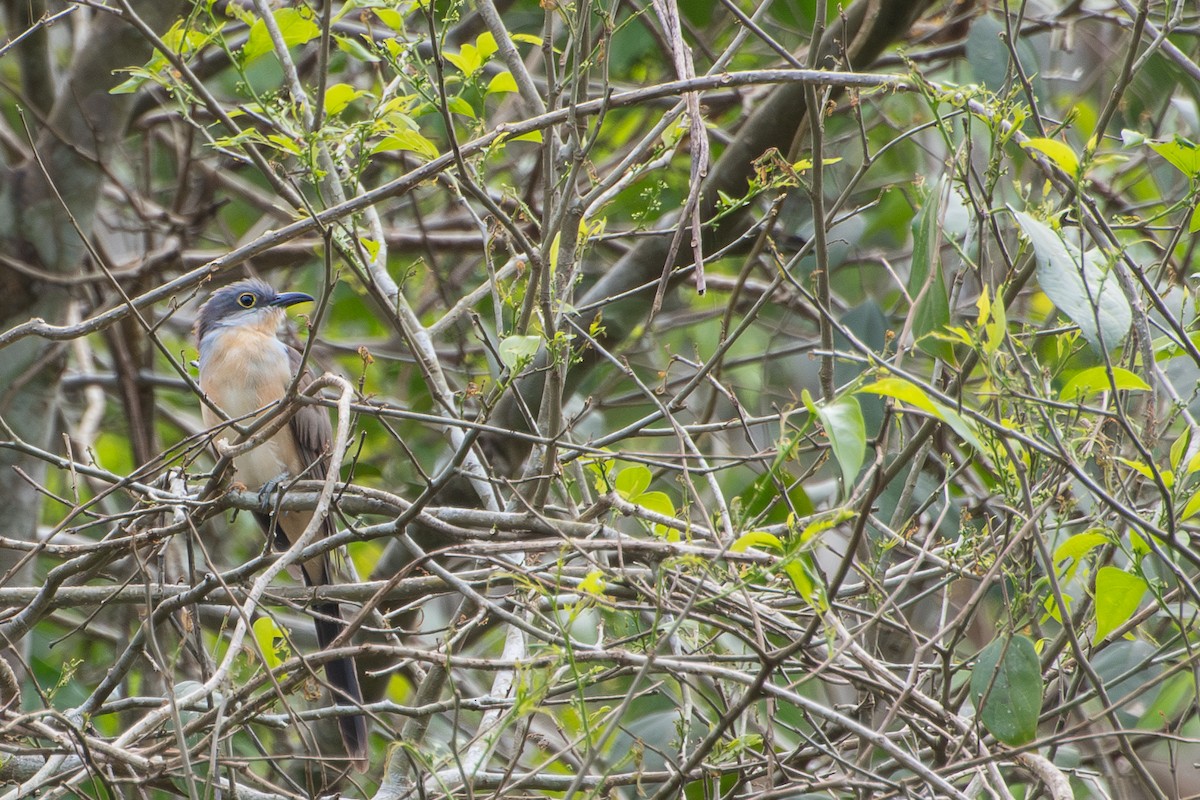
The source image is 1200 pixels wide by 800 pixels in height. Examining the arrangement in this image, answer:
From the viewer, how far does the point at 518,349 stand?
291cm

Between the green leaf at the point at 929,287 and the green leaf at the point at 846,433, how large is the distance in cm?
60

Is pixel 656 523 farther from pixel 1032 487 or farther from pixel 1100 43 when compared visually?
pixel 1100 43

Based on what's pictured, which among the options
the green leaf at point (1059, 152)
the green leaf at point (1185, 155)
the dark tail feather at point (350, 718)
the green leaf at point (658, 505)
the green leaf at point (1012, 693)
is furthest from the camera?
the dark tail feather at point (350, 718)

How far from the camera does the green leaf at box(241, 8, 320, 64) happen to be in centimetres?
333

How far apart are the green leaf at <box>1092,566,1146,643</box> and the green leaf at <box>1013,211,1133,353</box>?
50cm

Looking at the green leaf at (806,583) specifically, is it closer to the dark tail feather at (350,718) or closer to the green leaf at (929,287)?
the green leaf at (929,287)

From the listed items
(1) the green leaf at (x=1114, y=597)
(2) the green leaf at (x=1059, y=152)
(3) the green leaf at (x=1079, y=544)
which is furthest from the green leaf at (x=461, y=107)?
(1) the green leaf at (x=1114, y=597)

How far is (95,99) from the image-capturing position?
18.2ft

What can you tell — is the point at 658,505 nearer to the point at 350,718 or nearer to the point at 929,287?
the point at 929,287

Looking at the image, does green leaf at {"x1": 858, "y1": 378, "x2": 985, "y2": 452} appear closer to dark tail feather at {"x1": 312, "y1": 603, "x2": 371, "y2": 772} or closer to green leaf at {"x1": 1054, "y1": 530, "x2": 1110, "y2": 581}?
A: green leaf at {"x1": 1054, "y1": 530, "x2": 1110, "y2": 581}

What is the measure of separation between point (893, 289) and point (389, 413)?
4995 mm

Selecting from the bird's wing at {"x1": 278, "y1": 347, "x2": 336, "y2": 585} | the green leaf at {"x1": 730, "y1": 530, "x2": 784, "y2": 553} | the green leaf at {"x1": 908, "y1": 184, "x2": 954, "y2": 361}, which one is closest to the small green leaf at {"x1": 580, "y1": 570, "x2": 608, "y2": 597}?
the green leaf at {"x1": 730, "y1": 530, "x2": 784, "y2": 553}

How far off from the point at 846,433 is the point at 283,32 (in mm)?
2310

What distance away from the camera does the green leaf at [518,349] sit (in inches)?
115
